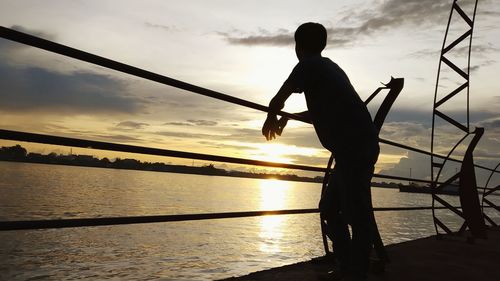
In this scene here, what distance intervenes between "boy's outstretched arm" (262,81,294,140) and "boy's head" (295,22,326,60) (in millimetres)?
287

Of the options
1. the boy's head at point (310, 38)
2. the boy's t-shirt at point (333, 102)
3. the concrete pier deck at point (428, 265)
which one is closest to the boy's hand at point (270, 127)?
the boy's t-shirt at point (333, 102)

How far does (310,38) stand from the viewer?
95.3 inches

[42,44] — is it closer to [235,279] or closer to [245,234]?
[235,279]

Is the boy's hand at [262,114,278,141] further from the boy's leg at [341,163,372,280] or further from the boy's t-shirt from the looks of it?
the boy's leg at [341,163,372,280]

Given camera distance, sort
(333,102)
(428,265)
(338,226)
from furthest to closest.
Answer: (428,265)
(338,226)
(333,102)

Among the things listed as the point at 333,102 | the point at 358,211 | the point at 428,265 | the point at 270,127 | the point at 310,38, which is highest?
the point at 310,38

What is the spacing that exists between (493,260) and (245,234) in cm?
3341

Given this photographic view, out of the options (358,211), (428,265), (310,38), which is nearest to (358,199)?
(358,211)

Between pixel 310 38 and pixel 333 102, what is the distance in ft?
1.29

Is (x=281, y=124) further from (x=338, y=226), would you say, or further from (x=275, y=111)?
(x=338, y=226)

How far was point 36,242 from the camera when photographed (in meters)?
26.6

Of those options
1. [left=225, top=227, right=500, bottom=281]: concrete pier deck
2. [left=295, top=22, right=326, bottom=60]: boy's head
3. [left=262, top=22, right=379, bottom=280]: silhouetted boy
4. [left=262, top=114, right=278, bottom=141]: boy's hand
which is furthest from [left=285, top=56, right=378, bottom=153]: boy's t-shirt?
[left=225, top=227, right=500, bottom=281]: concrete pier deck

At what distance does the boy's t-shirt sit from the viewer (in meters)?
2.29

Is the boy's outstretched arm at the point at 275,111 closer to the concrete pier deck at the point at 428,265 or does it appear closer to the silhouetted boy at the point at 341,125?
the silhouetted boy at the point at 341,125
